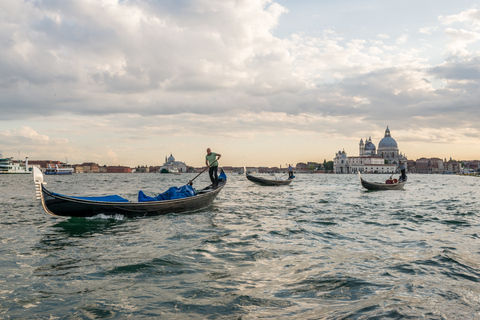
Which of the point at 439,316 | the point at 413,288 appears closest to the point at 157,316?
the point at 439,316

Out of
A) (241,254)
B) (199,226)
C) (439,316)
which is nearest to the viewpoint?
(439,316)

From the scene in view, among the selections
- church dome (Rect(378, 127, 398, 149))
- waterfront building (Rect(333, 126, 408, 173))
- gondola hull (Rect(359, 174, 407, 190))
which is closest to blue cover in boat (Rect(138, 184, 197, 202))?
gondola hull (Rect(359, 174, 407, 190))

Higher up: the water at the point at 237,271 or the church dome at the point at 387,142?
the church dome at the point at 387,142

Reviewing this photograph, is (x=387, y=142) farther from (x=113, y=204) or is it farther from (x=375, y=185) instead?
(x=113, y=204)

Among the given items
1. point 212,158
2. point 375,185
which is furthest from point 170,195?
point 375,185

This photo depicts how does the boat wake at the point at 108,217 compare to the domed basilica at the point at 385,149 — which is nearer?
the boat wake at the point at 108,217

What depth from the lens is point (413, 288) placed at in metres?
4.16

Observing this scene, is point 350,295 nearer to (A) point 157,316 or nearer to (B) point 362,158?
(A) point 157,316

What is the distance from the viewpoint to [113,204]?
29.6ft

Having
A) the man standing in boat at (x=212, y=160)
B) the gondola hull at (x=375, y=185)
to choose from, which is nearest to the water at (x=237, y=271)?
the man standing in boat at (x=212, y=160)

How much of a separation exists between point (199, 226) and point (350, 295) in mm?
5439

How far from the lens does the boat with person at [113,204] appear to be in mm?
8148

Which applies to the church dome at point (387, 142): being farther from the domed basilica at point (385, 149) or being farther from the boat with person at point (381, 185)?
the boat with person at point (381, 185)

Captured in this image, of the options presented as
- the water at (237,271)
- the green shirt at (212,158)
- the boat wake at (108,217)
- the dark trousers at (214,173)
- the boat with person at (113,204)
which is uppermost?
the green shirt at (212,158)
